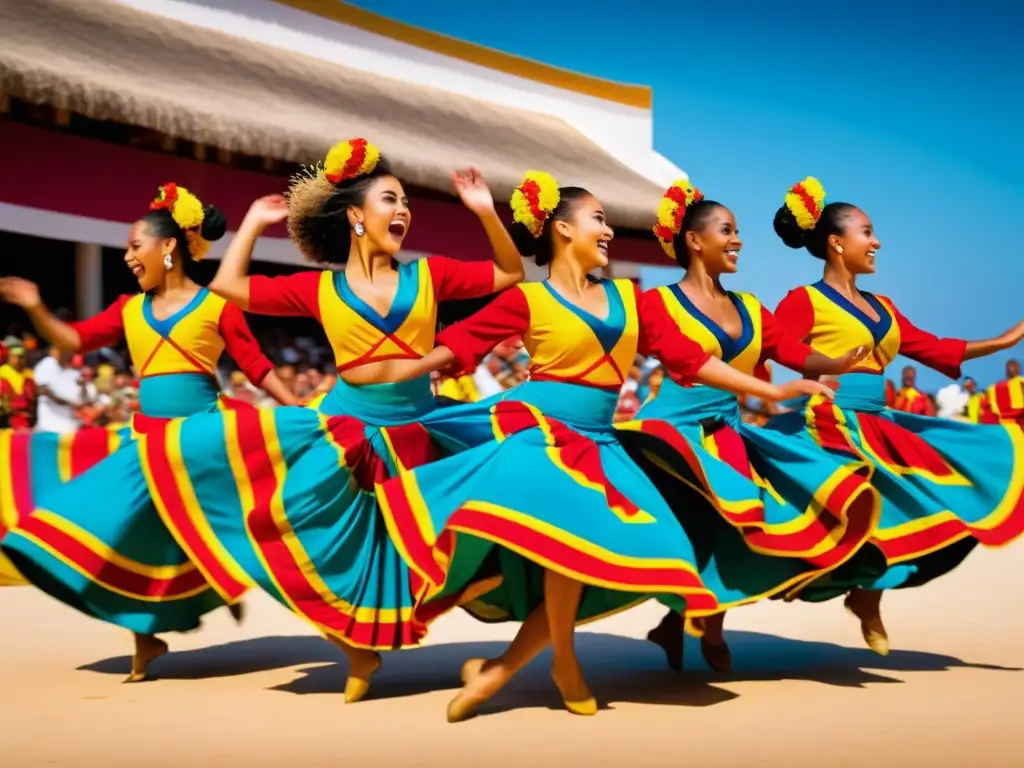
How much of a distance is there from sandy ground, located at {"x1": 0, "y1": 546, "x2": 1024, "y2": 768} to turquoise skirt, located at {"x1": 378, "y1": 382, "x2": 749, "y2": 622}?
0.38 metres

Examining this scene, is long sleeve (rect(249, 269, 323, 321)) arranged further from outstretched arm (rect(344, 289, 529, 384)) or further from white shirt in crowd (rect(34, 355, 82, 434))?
white shirt in crowd (rect(34, 355, 82, 434))

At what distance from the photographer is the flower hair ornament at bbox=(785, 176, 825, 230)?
6055mm

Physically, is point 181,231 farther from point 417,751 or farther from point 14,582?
point 417,751

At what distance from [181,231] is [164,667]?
165 centimetres

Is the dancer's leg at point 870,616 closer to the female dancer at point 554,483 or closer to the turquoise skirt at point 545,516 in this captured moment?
the female dancer at point 554,483

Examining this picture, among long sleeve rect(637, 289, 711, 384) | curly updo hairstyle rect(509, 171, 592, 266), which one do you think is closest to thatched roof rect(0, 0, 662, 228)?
curly updo hairstyle rect(509, 171, 592, 266)

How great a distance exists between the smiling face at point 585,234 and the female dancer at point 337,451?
0.65 feet

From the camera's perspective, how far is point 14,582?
5516 mm

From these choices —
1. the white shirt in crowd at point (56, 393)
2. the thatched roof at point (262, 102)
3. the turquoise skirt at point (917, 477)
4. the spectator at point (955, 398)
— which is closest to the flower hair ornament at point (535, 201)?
the turquoise skirt at point (917, 477)

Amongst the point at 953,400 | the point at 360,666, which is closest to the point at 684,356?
the point at 360,666

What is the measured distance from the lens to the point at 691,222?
18.4ft

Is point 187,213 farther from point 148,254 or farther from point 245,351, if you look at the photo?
point 245,351

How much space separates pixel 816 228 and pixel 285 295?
2172mm

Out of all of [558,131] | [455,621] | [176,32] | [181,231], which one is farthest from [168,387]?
[558,131]
